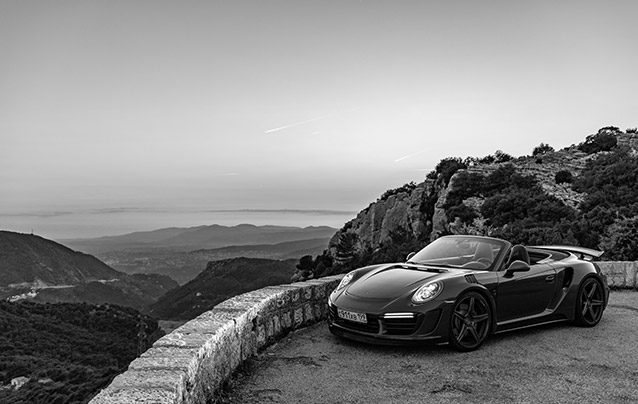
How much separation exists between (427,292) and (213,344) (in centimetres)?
236

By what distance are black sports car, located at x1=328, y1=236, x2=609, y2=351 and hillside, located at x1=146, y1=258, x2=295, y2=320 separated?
89.6 metres

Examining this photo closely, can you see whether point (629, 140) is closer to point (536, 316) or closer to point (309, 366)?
point (536, 316)

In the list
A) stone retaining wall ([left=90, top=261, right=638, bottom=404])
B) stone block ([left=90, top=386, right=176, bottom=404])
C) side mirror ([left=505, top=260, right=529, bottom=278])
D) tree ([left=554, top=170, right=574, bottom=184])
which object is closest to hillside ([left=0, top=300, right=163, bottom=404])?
tree ([left=554, top=170, right=574, bottom=184])

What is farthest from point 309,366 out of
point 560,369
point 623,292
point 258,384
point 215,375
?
point 623,292

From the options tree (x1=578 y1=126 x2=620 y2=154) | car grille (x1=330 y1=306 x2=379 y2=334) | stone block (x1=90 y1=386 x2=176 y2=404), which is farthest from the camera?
tree (x1=578 y1=126 x2=620 y2=154)

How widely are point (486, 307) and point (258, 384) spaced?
2634 mm

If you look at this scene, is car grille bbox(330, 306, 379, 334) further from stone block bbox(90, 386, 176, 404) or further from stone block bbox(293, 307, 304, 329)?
stone block bbox(90, 386, 176, 404)

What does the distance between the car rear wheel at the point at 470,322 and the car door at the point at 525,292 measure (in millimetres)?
253

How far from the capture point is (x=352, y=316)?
18.3 feet

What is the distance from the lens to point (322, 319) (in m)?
6.92

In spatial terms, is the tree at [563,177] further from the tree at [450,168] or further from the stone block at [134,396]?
the stone block at [134,396]

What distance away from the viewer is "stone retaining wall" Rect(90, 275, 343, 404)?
2971 millimetres

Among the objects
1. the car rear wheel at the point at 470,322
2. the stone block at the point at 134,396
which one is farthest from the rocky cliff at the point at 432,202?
the stone block at the point at 134,396

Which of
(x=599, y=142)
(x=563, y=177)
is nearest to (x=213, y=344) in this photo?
(x=563, y=177)
